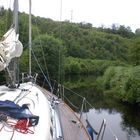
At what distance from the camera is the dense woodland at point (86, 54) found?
95.8 feet

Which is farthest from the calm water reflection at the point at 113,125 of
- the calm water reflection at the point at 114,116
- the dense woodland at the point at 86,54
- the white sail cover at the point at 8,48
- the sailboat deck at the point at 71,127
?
the white sail cover at the point at 8,48

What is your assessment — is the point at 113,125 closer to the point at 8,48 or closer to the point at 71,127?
the point at 71,127

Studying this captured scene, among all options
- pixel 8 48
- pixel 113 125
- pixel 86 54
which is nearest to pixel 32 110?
pixel 8 48

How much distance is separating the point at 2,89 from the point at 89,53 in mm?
69637

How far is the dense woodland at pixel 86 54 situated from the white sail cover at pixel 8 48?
1365 mm

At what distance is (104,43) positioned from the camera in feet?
283

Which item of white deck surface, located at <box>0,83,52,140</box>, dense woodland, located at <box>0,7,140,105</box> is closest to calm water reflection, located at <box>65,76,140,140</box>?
dense woodland, located at <box>0,7,140,105</box>

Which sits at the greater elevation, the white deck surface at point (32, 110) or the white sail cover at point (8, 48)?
the white sail cover at point (8, 48)

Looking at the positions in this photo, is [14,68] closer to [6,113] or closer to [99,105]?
[6,113]

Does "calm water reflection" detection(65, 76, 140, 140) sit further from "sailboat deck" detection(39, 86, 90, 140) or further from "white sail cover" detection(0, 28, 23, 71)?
"white sail cover" detection(0, 28, 23, 71)

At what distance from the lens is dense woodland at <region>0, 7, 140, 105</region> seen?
2920 centimetres

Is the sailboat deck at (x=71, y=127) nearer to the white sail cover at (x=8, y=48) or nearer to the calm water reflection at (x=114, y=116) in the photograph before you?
the white sail cover at (x=8, y=48)

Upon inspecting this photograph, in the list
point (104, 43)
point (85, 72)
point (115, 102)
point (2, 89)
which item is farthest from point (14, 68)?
point (104, 43)

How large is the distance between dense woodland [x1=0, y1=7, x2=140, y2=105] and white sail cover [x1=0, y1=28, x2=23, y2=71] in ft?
4.48
